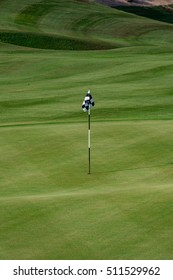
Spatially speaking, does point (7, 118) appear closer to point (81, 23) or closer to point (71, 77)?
point (71, 77)

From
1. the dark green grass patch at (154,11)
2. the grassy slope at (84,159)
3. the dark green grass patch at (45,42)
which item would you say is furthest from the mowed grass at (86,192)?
the dark green grass patch at (154,11)

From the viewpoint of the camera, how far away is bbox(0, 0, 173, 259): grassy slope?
17.2 m

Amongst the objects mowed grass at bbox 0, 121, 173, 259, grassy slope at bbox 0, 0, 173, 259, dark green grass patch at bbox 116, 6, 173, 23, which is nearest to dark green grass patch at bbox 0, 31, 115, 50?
grassy slope at bbox 0, 0, 173, 259

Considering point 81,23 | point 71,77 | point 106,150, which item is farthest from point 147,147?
point 81,23

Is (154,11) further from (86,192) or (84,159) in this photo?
(86,192)

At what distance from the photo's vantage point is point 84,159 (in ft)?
89.6

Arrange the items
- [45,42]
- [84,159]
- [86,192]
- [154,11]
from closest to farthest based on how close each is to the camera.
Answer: [86,192]
[84,159]
[45,42]
[154,11]

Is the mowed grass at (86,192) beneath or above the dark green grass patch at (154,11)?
above

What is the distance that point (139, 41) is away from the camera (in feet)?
315

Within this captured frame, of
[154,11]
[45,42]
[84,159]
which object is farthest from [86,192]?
[154,11]

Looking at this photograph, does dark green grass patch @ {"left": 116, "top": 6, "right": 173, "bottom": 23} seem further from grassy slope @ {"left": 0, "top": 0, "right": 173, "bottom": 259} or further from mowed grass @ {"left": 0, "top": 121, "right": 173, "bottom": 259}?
mowed grass @ {"left": 0, "top": 121, "right": 173, "bottom": 259}

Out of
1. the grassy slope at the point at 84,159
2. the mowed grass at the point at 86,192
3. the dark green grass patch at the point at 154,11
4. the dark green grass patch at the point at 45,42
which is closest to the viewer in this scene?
the mowed grass at the point at 86,192

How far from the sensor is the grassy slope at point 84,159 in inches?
677

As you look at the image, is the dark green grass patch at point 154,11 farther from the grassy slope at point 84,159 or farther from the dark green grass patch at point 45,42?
the grassy slope at point 84,159
